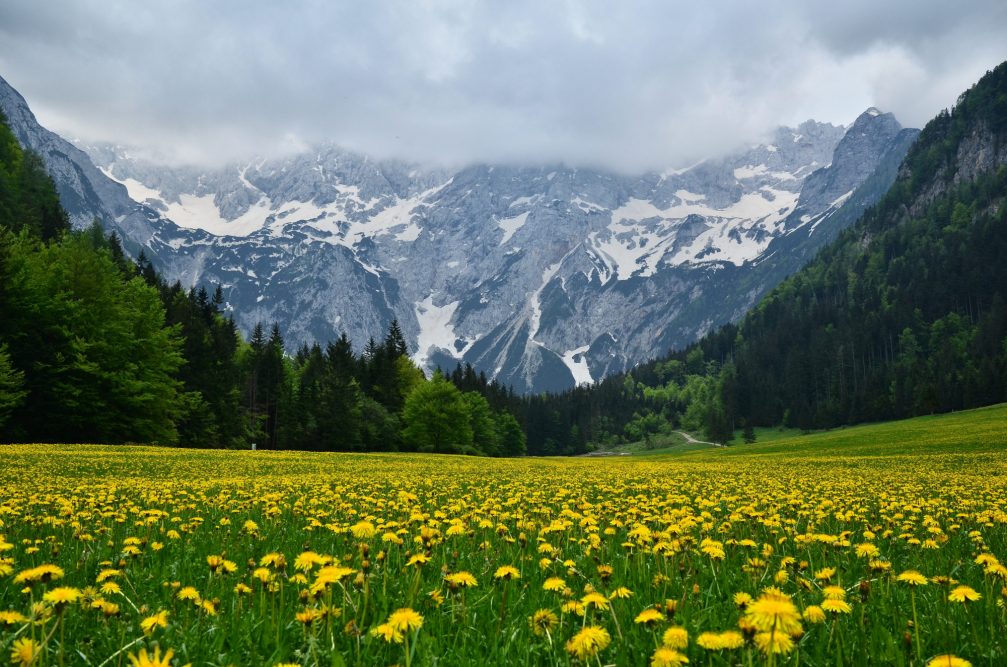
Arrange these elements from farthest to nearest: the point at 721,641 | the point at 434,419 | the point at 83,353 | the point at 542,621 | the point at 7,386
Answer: the point at 434,419
the point at 83,353
the point at 7,386
the point at 542,621
the point at 721,641

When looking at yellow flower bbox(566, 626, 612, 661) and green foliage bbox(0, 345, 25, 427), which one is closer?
yellow flower bbox(566, 626, 612, 661)

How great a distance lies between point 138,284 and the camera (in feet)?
162

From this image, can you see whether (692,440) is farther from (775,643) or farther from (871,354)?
(775,643)

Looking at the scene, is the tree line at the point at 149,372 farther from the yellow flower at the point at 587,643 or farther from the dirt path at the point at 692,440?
the dirt path at the point at 692,440

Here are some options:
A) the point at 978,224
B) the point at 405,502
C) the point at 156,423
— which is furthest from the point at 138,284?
the point at 978,224

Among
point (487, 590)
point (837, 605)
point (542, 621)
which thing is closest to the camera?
point (837, 605)

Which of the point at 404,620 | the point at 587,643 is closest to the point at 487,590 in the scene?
the point at 404,620

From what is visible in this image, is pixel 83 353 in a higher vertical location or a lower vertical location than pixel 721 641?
higher

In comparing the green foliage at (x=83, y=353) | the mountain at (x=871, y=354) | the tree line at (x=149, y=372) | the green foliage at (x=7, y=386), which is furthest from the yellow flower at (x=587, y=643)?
the mountain at (x=871, y=354)

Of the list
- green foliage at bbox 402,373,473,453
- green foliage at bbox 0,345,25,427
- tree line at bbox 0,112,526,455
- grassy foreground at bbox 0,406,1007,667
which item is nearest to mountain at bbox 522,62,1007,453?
tree line at bbox 0,112,526,455

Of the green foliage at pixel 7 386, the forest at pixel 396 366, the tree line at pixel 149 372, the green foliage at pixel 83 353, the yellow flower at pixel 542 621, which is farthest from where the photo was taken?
the forest at pixel 396 366

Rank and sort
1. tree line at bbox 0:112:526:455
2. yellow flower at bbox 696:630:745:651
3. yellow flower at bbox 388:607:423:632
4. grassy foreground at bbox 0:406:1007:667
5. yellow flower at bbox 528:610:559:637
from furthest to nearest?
Result: tree line at bbox 0:112:526:455
yellow flower at bbox 528:610:559:637
grassy foreground at bbox 0:406:1007:667
yellow flower at bbox 388:607:423:632
yellow flower at bbox 696:630:745:651

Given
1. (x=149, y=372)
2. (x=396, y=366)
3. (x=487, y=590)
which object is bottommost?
(x=487, y=590)

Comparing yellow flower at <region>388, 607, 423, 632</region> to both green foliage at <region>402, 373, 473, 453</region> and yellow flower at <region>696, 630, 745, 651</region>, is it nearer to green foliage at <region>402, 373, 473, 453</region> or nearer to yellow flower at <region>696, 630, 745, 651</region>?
yellow flower at <region>696, 630, 745, 651</region>
